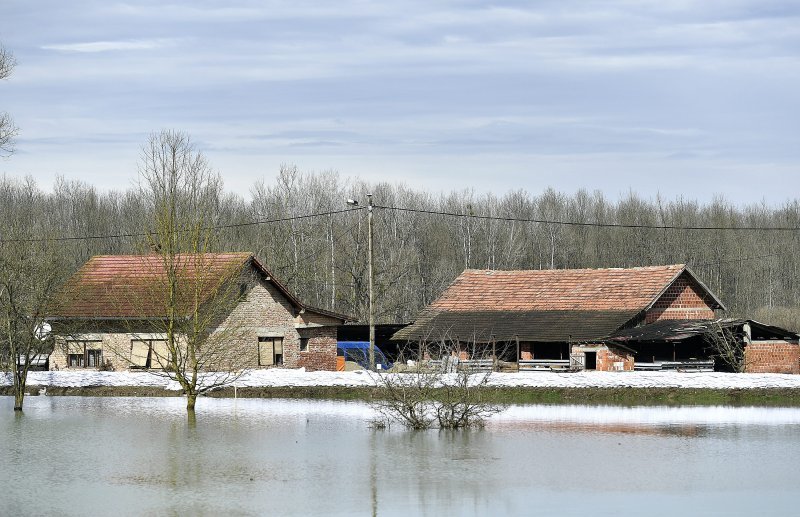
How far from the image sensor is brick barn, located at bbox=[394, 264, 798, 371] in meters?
42.3

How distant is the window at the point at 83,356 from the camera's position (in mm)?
43594

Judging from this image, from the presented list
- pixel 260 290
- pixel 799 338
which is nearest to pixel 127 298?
pixel 260 290

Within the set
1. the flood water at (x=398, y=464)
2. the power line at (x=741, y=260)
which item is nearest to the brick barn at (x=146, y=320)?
the flood water at (x=398, y=464)

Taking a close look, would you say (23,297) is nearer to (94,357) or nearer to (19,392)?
(19,392)

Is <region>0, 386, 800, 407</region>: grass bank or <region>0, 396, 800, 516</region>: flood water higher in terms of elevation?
<region>0, 386, 800, 407</region>: grass bank

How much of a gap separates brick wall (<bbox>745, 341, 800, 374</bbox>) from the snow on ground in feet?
16.9

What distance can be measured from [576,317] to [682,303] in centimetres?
480

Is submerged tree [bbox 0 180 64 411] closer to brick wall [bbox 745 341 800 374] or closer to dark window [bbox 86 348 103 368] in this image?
dark window [bbox 86 348 103 368]

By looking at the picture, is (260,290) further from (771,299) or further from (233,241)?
(771,299)

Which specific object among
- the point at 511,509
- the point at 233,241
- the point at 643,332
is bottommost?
the point at 511,509

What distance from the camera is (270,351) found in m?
45.0

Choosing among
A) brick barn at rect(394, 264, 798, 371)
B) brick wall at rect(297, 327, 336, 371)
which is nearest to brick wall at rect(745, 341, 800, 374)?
brick barn at rect(394, 264, 798, 371)

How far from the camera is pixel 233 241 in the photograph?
239 ft

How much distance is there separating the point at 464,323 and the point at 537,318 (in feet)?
10.2
